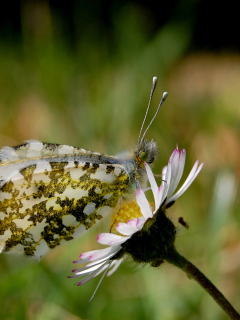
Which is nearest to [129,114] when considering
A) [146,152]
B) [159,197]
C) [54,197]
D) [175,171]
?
[146,152]

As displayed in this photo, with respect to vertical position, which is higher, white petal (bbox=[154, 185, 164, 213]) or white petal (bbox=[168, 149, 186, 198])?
white petal (bbox=[168, 149, 186, 198])

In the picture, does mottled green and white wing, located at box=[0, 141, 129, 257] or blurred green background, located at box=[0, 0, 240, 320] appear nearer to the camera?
mottled green and white wing, located at box=[0, 141, 129, 257]

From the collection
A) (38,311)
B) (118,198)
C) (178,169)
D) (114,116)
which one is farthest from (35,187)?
(114,116)

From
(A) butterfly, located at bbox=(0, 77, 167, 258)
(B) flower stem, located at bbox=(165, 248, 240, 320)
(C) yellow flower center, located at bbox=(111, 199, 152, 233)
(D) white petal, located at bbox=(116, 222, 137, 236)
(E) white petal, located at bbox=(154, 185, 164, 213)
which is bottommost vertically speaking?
(B) flower stem, located at bbox=(165, 248, 240, 320)

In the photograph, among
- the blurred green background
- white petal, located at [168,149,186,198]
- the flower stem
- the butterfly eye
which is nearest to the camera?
the flower stem

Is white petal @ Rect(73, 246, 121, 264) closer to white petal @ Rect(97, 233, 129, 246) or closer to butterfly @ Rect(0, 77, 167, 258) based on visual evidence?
white petal @ Rect(97, 233, 129, 246)

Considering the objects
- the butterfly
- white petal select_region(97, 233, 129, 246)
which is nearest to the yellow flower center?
the butterfly
